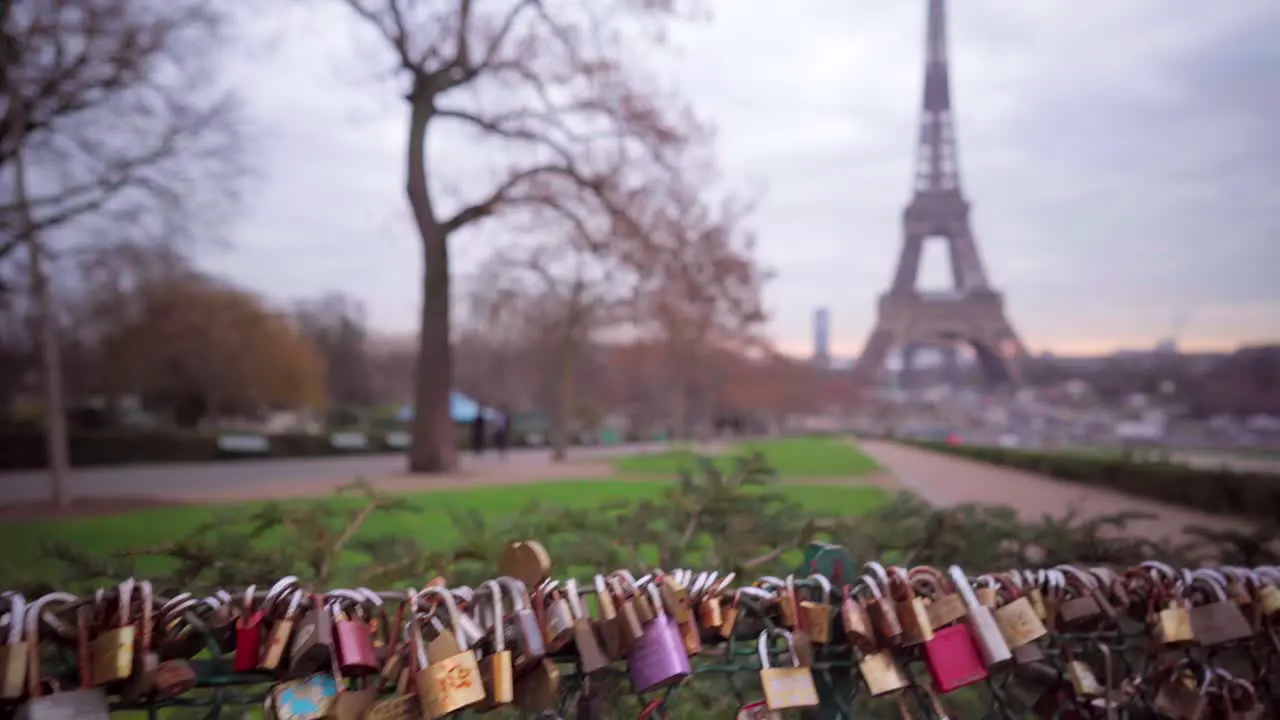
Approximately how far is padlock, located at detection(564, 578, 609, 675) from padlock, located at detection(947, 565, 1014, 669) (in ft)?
2.45

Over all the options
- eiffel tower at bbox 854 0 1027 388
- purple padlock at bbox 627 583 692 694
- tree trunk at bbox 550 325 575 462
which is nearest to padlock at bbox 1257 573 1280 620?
purple padlock at bbox 627 583 692 694

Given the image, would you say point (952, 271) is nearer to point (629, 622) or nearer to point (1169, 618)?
point (1169, 618)

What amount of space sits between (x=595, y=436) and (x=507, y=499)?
36.4 m

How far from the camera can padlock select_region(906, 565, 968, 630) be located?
1.84 metres

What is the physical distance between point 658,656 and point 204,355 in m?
36.3

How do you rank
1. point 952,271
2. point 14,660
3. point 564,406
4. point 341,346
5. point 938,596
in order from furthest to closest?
point 341,346, point 564,406, point 952,271, point 938,596, point 14,660

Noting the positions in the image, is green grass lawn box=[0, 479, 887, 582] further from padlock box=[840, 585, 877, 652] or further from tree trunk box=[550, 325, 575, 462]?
tree trunk box=[550, 325, 575, 462]

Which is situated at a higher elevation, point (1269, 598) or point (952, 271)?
point (952, 271)

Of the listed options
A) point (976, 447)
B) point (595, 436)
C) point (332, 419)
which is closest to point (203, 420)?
point (332, 419)

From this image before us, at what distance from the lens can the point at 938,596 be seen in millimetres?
1887

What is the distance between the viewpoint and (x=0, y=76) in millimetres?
11125

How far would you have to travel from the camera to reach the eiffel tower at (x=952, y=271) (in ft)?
25.9

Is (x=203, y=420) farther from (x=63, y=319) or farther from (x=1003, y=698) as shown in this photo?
(x=1003, y=698)

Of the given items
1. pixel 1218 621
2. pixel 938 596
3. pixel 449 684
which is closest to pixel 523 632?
pixel 449 684
